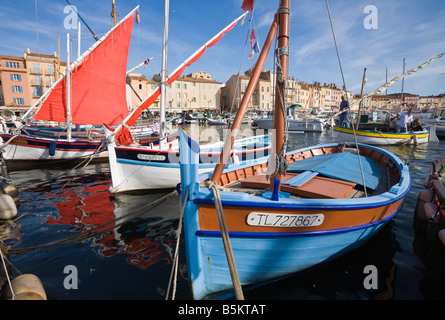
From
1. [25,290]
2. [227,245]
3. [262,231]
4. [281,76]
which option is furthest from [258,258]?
[25,290]

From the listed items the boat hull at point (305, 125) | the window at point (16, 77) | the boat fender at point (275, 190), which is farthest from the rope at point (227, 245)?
the window at point (16, 77)

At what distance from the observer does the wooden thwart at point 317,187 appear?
4.69 m

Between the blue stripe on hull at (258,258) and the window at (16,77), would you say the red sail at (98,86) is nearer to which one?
the blue stripe on hull at (258,258)

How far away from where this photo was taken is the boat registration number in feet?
11.2

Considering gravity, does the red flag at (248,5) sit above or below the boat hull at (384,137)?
above

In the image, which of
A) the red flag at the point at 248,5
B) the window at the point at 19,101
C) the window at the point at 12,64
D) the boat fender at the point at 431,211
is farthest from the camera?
the window at the point at 19,101

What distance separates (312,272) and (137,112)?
7995mm

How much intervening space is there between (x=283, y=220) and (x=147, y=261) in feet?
10.6

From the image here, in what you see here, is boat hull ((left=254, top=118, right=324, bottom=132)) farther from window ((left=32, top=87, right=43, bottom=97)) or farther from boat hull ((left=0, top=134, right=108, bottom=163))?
window ((left=32, top=87, right=43, bottom=97))

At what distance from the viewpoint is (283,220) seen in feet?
11.5

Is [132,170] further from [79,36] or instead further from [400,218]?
[79,36]

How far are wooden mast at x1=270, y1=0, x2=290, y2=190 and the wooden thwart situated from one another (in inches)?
48.6

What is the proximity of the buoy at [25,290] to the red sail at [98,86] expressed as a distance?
990 cm
